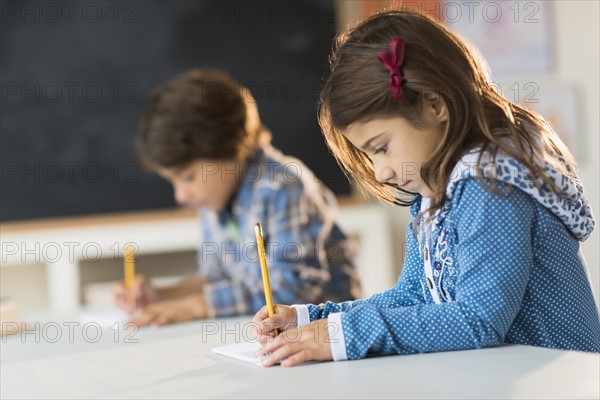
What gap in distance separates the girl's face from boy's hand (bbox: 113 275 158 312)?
0.85 metres

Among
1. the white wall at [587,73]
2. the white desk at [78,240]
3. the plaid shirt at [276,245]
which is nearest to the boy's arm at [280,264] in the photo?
the plaid shirt at [276,245]

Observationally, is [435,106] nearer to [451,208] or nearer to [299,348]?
[451,208]

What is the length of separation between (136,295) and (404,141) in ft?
3.04

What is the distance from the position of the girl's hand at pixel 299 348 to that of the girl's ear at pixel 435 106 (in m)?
0.34

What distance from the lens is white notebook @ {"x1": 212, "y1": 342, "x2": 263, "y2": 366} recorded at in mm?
1126

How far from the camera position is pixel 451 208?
1.19m

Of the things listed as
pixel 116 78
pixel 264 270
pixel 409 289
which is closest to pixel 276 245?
pixel 409 289

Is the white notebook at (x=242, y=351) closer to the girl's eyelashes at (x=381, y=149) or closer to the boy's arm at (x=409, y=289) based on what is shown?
the boy's arm at (x=409, y=289)

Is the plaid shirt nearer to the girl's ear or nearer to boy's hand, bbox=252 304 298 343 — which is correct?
boy's hand, bbox=252 304 298 343

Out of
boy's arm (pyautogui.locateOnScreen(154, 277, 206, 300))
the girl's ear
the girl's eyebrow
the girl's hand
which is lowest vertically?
boy's arm (pyautogui.locateOnScreen(154, 277, 206, 300))

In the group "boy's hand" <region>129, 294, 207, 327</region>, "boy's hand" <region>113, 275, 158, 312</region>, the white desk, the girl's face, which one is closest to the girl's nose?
the girl's face

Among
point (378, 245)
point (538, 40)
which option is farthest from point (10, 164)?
point (538, 40)

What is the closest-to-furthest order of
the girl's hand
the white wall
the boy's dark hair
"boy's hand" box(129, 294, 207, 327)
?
the girl's hand
"boy's hand" box(129, 294, 207, 327)
the boy's dark hair
the white wall

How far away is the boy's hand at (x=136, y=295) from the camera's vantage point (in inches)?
77.0
